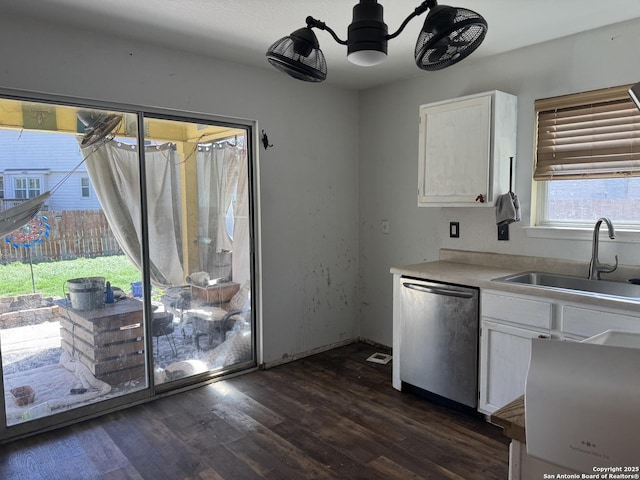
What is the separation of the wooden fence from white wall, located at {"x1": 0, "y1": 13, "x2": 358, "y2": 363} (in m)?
0.74

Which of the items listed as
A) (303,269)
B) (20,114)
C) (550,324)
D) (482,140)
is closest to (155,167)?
(20,114)

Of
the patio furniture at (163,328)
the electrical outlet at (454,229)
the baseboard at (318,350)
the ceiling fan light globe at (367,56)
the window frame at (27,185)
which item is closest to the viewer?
the ceiling fan light globe at (367,56)

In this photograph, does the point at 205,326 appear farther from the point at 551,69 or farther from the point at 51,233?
the point at 551,69

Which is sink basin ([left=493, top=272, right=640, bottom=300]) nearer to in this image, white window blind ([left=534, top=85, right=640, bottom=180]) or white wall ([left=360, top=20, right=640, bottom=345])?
white wall ([left=360, top=20, right=640, bottom=345])

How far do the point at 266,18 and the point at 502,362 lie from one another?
2416mm

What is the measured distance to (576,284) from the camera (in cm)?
278

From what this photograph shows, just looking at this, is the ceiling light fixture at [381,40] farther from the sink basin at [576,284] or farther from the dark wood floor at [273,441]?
the dark wood floor at [273,441]

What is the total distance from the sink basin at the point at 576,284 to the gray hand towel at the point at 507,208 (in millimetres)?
366

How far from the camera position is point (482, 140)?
2.93 meters

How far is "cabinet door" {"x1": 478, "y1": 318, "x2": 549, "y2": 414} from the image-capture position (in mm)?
2531

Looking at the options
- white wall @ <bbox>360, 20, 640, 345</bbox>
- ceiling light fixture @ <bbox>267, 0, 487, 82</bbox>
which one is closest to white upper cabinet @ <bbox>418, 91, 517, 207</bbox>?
white wall @ <bbox>360, 20, 640, 345</bbox>

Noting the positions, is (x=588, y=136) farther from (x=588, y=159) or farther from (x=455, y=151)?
(x=455, y=151)

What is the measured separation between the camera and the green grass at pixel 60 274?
2.61 meters

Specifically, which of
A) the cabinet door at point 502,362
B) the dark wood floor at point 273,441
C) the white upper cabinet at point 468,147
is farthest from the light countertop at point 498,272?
the dark wood floor at point 273,441
